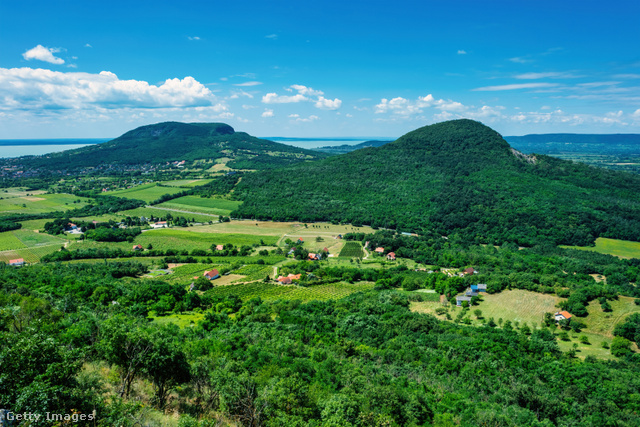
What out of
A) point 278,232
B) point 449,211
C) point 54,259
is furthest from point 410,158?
point 54,259

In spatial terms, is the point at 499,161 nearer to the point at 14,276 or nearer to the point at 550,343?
the point at 550,343

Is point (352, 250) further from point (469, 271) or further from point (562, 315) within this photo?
point (562, 315)

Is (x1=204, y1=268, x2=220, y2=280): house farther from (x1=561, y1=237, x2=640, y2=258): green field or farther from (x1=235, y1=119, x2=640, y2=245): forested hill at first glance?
(x1=561, y1=237, x2=640, y2=258): green field

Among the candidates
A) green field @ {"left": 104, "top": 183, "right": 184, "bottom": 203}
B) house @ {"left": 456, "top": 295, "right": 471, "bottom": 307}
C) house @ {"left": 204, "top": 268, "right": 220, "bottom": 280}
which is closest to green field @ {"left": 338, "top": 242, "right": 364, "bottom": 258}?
house @ {"left": 456, "top": 295, "right": 471, "bottom": 307}

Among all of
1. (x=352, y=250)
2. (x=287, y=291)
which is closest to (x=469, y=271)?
(x=352, y=250)

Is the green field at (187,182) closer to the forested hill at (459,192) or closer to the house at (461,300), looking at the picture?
the forested hill at (459,192)

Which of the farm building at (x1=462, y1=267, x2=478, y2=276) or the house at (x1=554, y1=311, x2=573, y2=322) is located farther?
the farm building at (x1=462, y1=267, x2=478, y2=276)

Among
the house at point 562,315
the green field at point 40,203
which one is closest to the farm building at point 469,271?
the house at point 562,315
